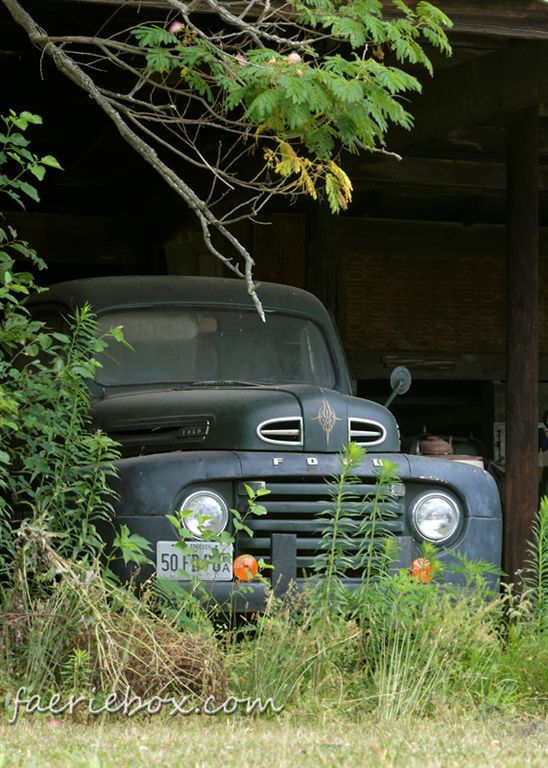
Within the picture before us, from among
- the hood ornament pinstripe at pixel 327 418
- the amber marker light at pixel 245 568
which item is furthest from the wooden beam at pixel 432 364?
the amber marker light at pixel 245 568

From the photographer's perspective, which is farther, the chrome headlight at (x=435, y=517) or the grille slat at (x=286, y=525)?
the chrome headlight at (x=435, y=517)

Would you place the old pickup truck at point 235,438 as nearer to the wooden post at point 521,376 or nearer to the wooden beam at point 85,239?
the wooden post at point 521,376

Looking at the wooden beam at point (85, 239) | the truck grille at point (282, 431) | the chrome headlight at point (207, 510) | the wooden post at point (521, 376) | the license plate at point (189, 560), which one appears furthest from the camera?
the wooden beam at point (85, 239)

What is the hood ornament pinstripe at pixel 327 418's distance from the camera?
5.84 m

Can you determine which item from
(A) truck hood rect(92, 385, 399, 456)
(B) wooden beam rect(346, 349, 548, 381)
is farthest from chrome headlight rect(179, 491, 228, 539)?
(B) wooden beam rect(346, 349, 548, 381)

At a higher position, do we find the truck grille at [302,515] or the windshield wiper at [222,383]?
the windshield wiper at [222,383]

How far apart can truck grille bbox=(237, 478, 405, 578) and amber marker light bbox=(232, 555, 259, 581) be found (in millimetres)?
91

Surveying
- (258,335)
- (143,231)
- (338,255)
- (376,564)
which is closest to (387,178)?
(338,255)

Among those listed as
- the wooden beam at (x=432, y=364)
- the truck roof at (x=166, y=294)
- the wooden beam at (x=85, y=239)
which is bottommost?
the truck roof at (x=166, y=294)

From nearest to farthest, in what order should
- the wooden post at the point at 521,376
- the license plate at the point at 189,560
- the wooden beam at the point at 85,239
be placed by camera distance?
the license plate at the point at 189,560
the wooden post at the point at 521,376
the wooden beam at the point at 85,239

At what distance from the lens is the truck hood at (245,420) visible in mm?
5770

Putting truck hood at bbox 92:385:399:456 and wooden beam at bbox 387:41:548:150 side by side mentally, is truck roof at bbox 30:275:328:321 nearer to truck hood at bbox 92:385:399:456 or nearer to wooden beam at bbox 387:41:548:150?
truck hood at bbox 92:385:399:456

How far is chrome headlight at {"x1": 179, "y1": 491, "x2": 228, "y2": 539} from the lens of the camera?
5.48 metres

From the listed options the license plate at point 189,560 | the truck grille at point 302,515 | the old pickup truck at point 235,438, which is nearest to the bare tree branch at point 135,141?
the old pickup truck at point 235,438
